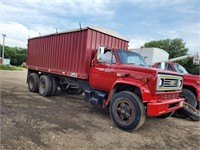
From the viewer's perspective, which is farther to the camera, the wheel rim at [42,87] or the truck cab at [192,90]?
the wheel rim at [42,87]

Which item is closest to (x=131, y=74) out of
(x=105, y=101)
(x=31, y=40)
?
(x=105, y=101)

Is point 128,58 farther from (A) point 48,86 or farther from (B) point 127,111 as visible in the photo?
(A) point 48,86

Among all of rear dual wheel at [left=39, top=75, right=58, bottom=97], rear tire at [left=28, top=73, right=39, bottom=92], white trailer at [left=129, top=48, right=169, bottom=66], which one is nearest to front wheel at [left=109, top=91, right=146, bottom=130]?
rear dual wheel at [left=39, top=75, right=58, bottom=97]

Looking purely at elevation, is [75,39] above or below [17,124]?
above

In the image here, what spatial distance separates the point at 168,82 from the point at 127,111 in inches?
51.5

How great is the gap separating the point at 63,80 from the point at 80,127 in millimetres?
3704

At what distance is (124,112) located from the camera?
4684 mm

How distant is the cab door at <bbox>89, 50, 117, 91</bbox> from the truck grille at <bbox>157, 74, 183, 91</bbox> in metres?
1.30

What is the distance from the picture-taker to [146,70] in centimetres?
450

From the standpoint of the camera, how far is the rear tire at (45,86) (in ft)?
26.5

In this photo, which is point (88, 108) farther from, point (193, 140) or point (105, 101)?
point (193, 140)

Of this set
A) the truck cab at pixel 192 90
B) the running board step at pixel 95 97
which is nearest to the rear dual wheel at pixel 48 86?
the running board step at pixel 95 97

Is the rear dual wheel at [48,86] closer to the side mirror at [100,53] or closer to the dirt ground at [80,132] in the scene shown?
the dirt ground at [80,132]

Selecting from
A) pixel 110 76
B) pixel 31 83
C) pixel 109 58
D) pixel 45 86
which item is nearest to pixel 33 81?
pixel 31 83
